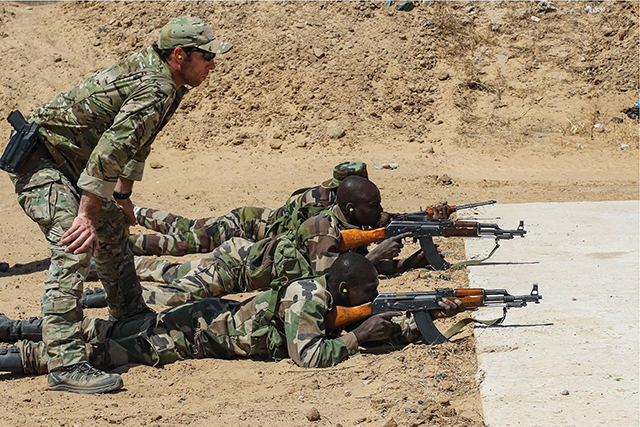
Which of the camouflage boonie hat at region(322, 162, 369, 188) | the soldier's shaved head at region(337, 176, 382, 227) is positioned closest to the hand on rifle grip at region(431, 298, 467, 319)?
the soldier's shaved head at region(337, 176, 382, 227)

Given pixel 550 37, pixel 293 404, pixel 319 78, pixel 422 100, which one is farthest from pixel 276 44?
pixel 293 404

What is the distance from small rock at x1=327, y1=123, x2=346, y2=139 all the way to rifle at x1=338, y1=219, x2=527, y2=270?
5.45 meters

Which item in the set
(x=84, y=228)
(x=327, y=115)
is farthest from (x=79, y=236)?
(x=327, y=115)

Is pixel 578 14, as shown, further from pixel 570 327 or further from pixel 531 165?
pixel 570 327

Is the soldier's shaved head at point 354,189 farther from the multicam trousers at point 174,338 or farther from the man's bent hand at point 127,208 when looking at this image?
the man's bent hand at point 127,208

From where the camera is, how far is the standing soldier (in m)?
4.16

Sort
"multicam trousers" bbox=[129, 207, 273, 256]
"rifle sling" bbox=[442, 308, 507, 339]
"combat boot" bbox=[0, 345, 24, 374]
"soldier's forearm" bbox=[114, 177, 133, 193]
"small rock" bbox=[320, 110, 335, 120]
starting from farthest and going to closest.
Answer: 1. "small rock" bbox=[320, 110, 335, 120]
2. "multicam trousers" bbox=[129, 207, 273, 256]
3. "soldier's forearm" bbox=[114, 177, 133, 193]
4. "rifle sling" bbox=[442, 308, 507, 339]
5. "combat boot" bbox=[0, 345, 24, 374]

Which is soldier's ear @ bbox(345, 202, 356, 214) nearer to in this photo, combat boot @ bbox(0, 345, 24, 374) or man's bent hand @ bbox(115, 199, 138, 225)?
man's bent hand @ bbox(115, 199, 138, 225)

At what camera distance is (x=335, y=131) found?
12.1m

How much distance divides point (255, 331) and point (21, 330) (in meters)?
1.57

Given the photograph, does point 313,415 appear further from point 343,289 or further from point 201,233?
point 201,233

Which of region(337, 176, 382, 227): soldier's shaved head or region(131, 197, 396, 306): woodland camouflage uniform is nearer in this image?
region(131, 197, 396, 306): woodland camouflage uniform

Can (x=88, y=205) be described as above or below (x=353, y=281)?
above

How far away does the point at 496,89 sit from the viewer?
1318 cm
